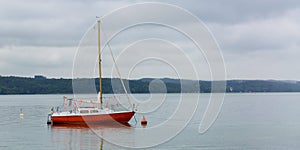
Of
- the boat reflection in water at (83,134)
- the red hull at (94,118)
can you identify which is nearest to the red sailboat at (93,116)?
the red hull at (94,118)

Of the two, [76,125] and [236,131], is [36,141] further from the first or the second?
[236,131]

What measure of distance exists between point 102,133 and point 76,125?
35.2 feet

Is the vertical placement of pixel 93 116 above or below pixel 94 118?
above

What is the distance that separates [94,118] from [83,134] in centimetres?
870

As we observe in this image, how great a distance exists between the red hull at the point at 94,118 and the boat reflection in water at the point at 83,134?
0.56 meters

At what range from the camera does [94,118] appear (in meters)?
64.1

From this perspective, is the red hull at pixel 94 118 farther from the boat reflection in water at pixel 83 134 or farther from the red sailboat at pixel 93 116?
the boat reflection in water at pixel 83 134

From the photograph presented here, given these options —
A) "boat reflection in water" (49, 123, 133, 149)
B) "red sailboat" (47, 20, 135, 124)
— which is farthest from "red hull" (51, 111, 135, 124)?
"boat reflection in water" (49, 123, 133, 149)

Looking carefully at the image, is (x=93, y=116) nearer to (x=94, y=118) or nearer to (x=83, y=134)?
(x=94, y=118)

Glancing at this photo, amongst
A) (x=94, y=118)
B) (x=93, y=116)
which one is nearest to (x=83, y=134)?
(x=93, y=116)

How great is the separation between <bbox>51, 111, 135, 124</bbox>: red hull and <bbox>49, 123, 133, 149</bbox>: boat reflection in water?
559mm

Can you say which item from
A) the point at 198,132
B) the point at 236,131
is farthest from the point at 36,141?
the point at 236,131

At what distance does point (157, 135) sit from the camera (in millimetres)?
53469

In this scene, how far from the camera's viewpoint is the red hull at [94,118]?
63938 millimetres
